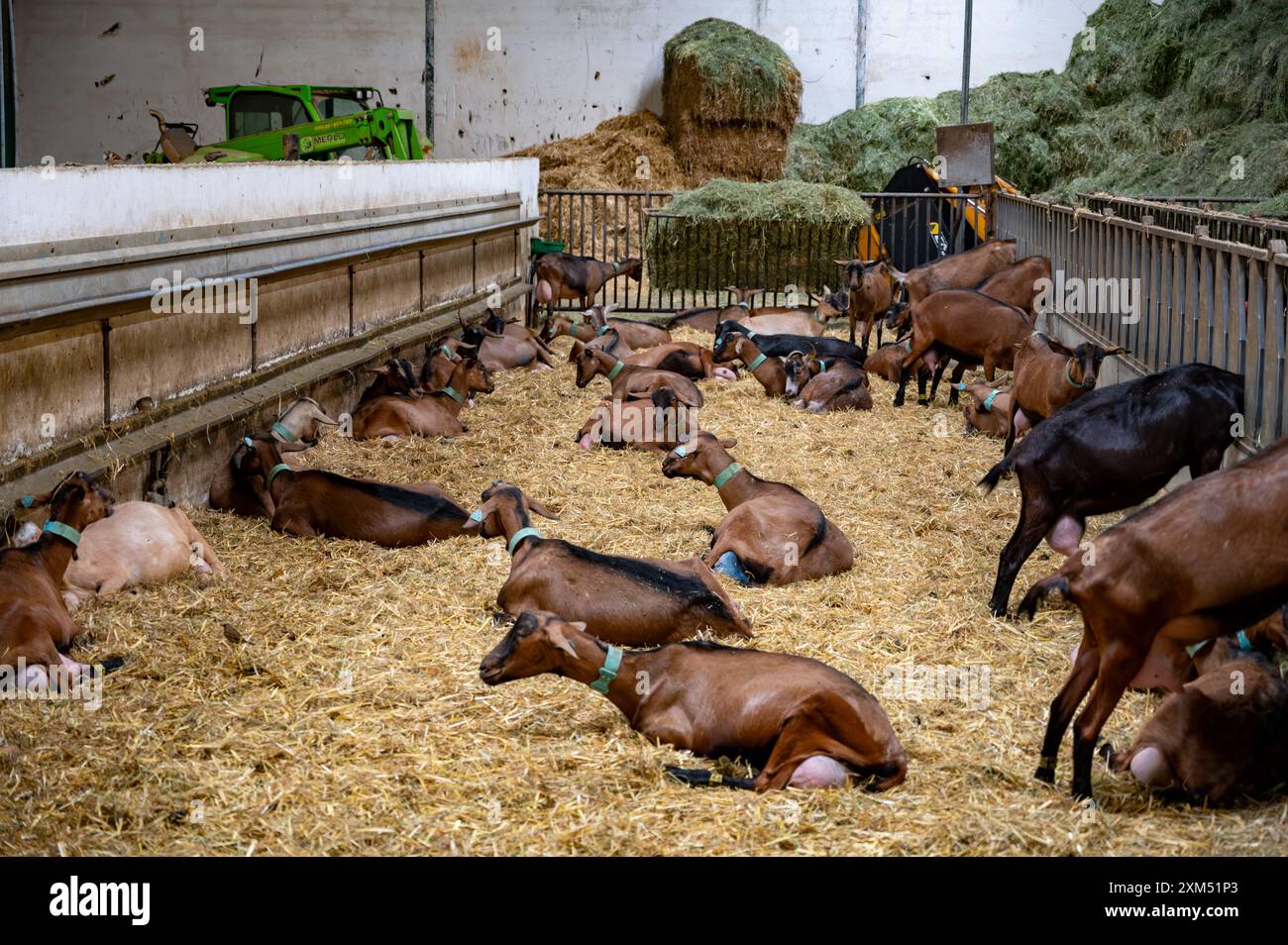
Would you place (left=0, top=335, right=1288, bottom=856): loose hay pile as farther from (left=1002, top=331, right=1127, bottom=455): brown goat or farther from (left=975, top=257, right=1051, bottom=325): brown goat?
(left=975, top=257, right=1051, bottom=325): brown goat

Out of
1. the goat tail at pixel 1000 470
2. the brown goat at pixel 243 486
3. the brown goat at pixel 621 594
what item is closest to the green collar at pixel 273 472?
the brown goat at pixel 243 486

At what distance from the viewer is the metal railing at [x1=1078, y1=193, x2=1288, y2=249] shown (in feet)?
36.1

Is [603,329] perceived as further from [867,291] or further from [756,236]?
[756,236]

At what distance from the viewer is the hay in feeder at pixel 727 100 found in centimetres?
2252

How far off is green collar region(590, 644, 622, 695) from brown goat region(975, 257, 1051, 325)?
9067 mm

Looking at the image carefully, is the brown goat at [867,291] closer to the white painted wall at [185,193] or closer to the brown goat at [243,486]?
the white painted wall at [185,193]

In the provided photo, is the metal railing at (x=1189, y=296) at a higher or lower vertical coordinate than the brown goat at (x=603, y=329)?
higher

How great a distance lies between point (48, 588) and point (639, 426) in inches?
206

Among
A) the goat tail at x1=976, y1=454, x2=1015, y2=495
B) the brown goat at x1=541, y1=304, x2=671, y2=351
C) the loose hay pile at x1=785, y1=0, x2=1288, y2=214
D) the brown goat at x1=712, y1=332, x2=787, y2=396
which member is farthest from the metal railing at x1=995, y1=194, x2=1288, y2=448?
the loose hay pile at x1=785, y1=0, x2=1288, y2=214

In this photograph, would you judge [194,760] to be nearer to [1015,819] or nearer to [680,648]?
[680,648]

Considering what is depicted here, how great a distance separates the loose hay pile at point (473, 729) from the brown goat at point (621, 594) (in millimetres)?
266

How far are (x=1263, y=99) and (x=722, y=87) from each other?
27.2 ft

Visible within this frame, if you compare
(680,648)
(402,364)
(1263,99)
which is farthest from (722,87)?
(680,648)

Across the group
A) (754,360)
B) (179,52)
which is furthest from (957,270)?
(179,52)
